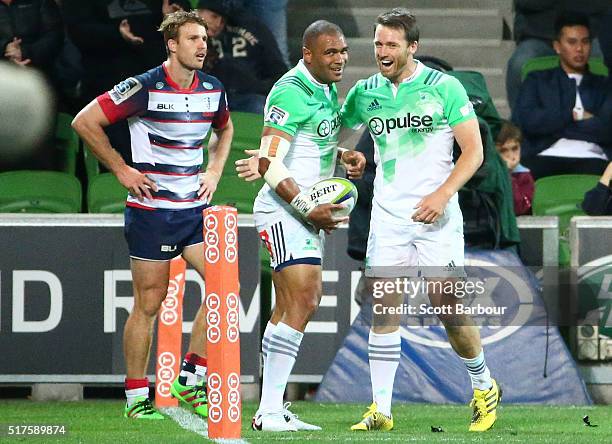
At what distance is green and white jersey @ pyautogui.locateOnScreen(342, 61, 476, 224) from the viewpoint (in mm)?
7277

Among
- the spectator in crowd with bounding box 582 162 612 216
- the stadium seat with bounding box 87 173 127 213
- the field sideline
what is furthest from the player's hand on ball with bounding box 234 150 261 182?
the spectator in crowd with bounding box 582 162 612 216

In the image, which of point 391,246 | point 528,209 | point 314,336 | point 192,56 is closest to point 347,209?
point 391,246

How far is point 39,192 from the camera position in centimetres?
1039

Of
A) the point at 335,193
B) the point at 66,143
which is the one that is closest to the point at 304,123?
the point at 335,193

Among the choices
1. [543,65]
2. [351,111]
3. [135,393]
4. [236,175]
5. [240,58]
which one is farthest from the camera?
[543,65]

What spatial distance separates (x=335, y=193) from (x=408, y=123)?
523 millimetres

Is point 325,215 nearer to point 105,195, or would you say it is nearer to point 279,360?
point 279,360

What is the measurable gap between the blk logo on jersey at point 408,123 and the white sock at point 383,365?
3.26 ft

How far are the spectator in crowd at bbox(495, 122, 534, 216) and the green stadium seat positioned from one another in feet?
1.47

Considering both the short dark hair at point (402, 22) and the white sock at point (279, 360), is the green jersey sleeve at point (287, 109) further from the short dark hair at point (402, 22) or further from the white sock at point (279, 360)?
the white sock at point (279, 360)

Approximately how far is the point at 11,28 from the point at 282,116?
4652 millimetres

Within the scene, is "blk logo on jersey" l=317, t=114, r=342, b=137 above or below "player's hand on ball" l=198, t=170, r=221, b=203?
above

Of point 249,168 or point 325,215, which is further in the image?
point 249,168

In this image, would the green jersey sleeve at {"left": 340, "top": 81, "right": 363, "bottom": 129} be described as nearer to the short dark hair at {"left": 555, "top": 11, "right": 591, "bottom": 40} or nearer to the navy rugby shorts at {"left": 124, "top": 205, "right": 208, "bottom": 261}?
the navy rugby shorts at {"left": 124, "top": 205, "right": 208, "bottom": 261}
